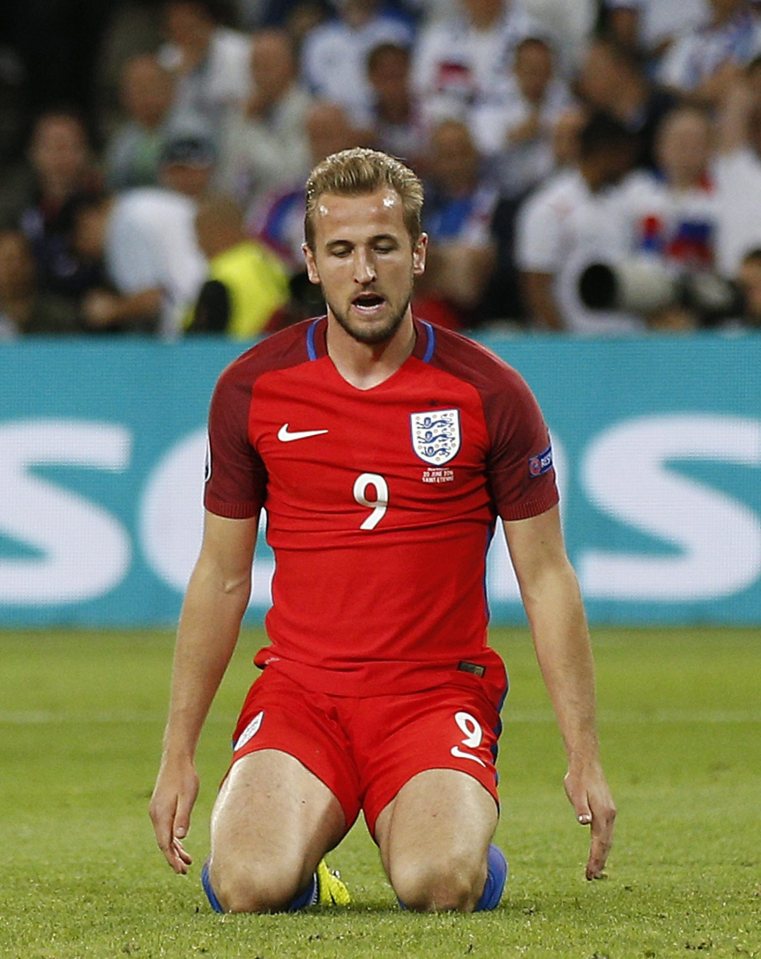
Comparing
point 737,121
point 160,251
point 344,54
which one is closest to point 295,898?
point 160,251

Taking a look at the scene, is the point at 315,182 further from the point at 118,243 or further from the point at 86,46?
the point at 86,46

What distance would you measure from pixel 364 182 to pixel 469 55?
10030mm

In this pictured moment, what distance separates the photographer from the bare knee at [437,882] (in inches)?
192

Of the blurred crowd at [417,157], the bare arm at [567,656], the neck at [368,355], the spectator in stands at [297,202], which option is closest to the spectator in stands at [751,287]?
the blurred crowd at [417,157]

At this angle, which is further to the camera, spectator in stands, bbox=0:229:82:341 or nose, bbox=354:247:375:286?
spectator in stands, bbox=0:229:82:341

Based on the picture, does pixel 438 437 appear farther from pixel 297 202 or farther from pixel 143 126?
pixel 143 126

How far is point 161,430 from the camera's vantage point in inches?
470

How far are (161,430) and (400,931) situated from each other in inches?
294

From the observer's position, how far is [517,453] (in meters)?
5.24

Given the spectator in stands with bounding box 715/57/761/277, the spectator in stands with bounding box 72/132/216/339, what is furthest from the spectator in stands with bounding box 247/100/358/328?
the spectator in stands with bounding box 715/57/761/277

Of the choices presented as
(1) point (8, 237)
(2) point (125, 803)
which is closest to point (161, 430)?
(1) point (8, 237)

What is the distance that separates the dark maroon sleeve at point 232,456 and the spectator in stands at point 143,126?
1001cm

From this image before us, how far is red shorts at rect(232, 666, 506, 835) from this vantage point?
17.0 feet

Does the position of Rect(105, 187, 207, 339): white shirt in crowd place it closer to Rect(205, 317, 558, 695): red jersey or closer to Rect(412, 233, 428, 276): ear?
Rect(205, 317, 558, 695): red jersey
